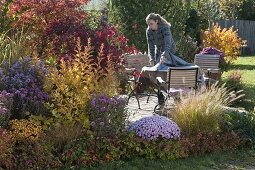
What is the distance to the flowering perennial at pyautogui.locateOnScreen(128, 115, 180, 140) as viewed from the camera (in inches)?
266

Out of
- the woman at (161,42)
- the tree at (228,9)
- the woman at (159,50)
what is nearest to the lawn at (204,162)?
the woman at (159,50)

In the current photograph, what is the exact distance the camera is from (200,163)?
6.73 meters

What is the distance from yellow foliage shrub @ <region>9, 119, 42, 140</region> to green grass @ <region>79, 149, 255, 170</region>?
793 millimetres

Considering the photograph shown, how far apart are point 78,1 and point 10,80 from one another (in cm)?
316

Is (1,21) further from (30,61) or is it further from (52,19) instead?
(30,61)

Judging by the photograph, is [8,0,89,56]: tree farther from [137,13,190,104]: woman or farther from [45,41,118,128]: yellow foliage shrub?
[45,41,118,128]: yellow foliage shrub

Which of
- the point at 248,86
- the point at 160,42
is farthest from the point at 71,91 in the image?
the point at 248,86

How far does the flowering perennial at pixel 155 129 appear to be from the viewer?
6.75m

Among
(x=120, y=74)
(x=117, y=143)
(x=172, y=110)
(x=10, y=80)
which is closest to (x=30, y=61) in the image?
(x=10, y=80)

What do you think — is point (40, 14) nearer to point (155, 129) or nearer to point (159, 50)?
point (159, 50)

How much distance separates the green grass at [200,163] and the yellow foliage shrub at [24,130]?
2.60 feet

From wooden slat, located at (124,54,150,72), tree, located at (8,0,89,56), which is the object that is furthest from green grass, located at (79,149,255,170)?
wooden slat, located at (124,54,150,72)

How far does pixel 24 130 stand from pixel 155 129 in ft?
5.93

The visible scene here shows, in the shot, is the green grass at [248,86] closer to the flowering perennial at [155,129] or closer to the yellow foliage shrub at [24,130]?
the flowering perennial at [155,129]
